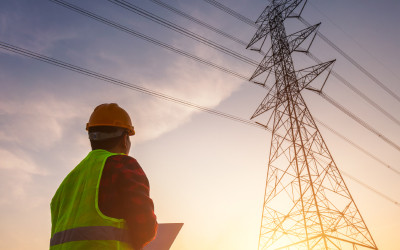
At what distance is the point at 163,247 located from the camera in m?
1.79

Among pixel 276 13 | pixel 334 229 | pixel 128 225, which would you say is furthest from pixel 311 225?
pixel 276 13

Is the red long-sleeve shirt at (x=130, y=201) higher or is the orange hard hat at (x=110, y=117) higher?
the orange hard hat at (x=110, y=117)

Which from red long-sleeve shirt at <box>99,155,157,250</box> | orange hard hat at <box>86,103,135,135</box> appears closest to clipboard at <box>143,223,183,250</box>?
red long-sleeve shirt at <box>99,155,157,250</box>

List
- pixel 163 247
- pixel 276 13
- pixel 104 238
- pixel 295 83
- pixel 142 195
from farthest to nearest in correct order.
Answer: pixel 276 13 < pixel 295 83 < pixel 163 247 < pixel 142 195 < pixel 104 238

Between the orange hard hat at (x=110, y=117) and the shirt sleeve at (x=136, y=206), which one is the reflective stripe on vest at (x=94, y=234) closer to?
the shirt sleeve at (x=136, y=206)

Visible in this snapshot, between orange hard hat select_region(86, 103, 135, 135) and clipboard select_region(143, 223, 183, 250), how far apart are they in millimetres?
739

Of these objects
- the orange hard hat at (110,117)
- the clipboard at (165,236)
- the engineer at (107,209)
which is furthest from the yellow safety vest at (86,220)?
the clipboard at (165,236)

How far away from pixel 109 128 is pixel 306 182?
9.27m

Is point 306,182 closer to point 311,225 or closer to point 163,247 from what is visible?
point 311,225

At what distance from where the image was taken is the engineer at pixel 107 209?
127cm

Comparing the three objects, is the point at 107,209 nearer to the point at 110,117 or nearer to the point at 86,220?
the point at 86,220

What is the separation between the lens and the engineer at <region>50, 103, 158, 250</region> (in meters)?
1.27

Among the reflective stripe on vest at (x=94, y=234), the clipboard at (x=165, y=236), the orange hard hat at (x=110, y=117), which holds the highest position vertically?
the orange hard hat at (x=110, y=117)

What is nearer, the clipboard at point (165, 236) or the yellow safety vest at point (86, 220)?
the yellow safety vest at point (86, 220)
